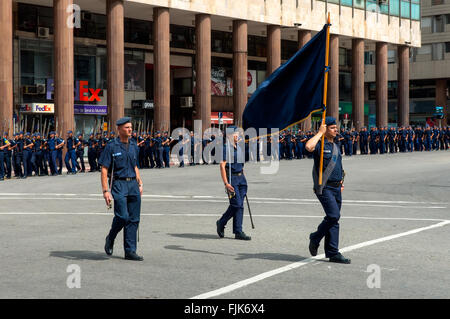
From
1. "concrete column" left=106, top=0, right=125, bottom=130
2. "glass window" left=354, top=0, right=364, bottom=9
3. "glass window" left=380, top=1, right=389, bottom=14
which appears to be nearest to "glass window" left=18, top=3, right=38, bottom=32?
"concrete column" left=106, top=0, right=125, bottom=130

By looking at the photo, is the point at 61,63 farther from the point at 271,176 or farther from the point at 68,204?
the point at 68,204

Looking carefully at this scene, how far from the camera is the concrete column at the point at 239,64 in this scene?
49.6m

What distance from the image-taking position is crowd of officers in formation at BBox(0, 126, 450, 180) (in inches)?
1150

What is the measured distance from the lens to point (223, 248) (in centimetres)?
1098

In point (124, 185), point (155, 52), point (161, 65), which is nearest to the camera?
point (124, 185)

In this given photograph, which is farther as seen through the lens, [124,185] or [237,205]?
[237,205]

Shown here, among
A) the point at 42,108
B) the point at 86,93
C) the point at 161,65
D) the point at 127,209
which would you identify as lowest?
the point at 127,209

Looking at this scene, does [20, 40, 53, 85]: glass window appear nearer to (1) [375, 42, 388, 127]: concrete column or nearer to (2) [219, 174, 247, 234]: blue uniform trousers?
(1) [375, 42, 388, 127]: concrete column

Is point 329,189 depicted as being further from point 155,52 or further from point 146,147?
point 155,52

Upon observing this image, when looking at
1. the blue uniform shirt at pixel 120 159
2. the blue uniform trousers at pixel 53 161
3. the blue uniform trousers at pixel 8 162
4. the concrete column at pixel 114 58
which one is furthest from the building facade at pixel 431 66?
the blue uniform shirt at pixel 120 159

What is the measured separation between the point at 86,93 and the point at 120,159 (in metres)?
38.7

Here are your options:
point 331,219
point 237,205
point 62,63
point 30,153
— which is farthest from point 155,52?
point 331,219

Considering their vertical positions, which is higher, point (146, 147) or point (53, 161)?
point (146, 147)

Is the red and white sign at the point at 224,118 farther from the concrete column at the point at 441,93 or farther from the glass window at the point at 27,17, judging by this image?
the concrete column at the point at 441,93
